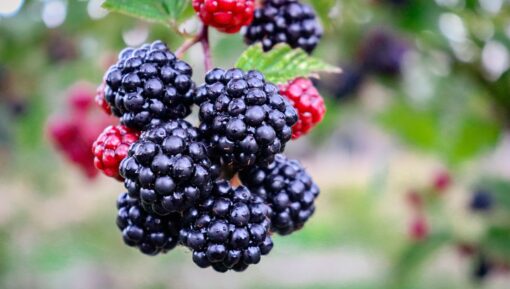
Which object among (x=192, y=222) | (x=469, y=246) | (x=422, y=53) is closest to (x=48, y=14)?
(x=422, y=53)

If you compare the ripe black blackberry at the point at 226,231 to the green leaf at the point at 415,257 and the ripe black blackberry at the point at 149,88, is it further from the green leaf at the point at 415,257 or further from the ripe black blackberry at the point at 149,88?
the green leaf at the point at 415,257

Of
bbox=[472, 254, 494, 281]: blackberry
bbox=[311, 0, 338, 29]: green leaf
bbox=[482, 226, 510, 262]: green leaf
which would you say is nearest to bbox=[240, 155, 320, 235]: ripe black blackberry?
bbox=[311, 0, 338, 29]: green leaf

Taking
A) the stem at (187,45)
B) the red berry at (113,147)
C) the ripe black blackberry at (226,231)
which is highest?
the stem at (187,45)

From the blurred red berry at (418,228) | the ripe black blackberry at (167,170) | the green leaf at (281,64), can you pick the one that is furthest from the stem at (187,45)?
the blurred red berry at (418,228)

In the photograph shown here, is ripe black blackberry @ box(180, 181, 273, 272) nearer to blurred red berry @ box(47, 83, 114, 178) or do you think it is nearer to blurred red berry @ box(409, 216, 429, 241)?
blurred red berry @ box(47, 83, 114, 178)

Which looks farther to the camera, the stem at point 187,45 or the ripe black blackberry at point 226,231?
the stem at point 187,45

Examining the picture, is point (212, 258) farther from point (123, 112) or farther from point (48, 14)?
point (48, 14)
